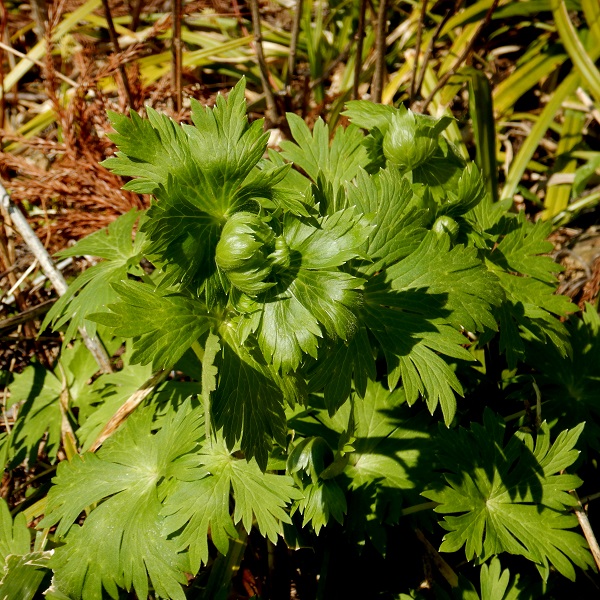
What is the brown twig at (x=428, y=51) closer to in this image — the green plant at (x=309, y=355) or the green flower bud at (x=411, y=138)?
the green plant at (x=309, y=355)

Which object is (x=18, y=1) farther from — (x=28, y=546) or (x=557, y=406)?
(x=557, y=406)

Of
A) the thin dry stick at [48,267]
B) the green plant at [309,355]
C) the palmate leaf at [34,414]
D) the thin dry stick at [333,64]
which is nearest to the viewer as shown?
the green plant at [309,355]

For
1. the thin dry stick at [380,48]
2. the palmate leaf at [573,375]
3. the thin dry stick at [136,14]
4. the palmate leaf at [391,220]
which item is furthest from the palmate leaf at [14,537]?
the thin dry stick at [136,14]

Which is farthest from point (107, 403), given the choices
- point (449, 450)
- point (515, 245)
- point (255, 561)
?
point (515, 245)

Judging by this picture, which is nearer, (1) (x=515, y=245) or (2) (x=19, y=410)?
(1) (x=515, y=245)

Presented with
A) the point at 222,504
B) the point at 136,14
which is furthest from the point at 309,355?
the point at 136,14

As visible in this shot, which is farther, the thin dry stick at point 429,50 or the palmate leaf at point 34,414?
the thin dry stick at point 429,50

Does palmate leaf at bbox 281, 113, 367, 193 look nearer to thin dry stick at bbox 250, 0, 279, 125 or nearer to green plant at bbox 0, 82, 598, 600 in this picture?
green plant at bbox 0, 82, 598, 600
